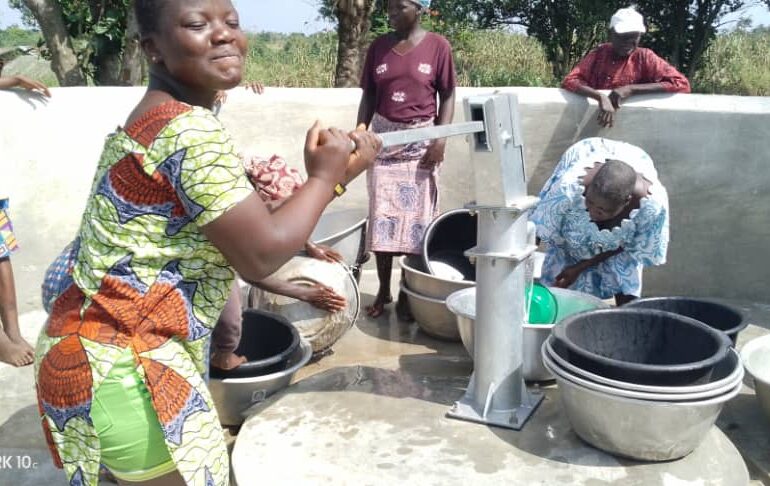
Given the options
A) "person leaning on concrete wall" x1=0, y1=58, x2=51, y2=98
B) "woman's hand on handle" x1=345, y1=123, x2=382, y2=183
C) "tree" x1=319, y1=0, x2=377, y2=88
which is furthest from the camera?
"tree" x1=319, y1=0, x2=377, y2=88

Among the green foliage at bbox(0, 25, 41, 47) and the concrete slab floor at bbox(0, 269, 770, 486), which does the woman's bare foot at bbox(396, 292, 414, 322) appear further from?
the green foliage at bbox(0, 25, 41, 47)

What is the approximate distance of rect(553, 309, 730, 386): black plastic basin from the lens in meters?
2.54

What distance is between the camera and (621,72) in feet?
15.2

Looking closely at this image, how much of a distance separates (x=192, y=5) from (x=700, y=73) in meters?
13.0

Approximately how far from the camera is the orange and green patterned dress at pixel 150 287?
1.37m

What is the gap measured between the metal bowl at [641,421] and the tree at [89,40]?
6.18m

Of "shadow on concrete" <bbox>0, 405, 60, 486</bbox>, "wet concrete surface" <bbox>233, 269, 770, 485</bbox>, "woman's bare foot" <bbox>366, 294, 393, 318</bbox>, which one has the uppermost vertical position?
"wet concrete surface" <bbox>233, 269, 770, 485</bbox>

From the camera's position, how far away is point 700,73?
1297 cm

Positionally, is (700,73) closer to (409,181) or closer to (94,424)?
(409,181)

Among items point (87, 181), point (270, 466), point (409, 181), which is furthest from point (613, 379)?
point (87, 181)

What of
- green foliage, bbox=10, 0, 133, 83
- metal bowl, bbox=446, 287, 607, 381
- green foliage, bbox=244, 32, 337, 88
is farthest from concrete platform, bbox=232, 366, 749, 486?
green foliage, bbox=244, 32, 337, 88

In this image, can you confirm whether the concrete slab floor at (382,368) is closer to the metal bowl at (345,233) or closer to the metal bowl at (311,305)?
the metal bowl at (311,305)

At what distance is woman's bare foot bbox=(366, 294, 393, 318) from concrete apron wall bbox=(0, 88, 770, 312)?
1.20m

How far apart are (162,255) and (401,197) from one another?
287cm
